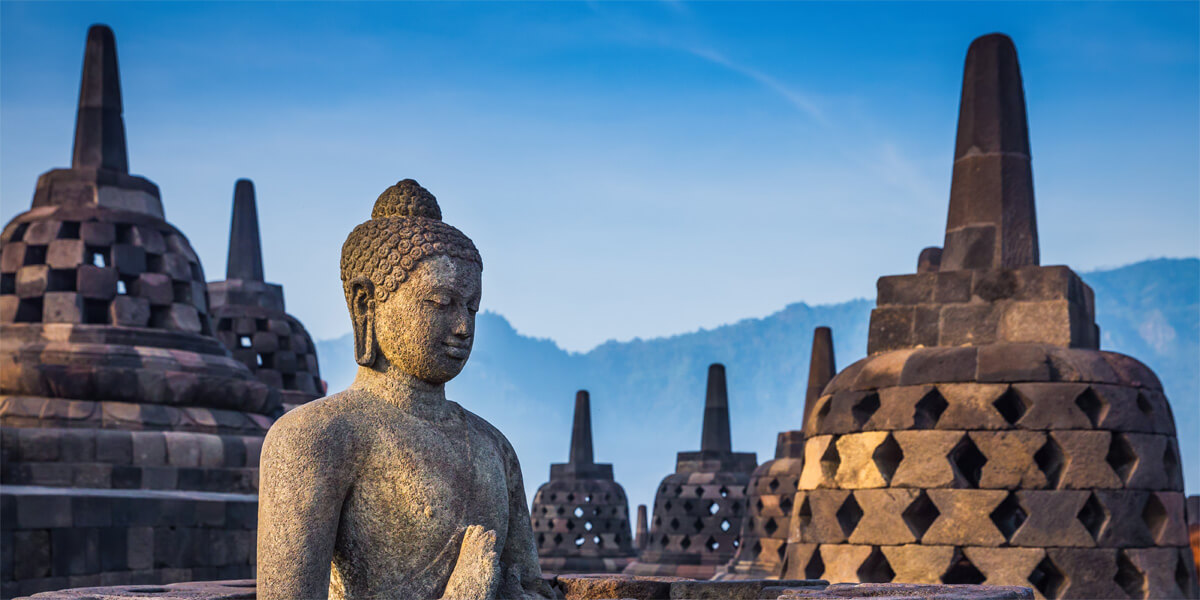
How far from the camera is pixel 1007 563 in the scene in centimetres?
743

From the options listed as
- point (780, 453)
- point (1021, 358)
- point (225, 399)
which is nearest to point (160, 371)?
point (225, 399)

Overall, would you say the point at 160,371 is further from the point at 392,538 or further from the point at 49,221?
the point at 392,538

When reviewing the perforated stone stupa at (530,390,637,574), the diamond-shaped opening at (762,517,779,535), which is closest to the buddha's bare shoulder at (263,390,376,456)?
the diamond-shaped opening at (762,517,779,535)

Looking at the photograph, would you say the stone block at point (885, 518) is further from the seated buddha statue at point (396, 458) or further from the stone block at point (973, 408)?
the seated buddha statue at point (396, 458)

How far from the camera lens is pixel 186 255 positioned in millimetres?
Answer: 13445

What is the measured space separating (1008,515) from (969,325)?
126 cm

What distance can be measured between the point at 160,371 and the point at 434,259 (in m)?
8.66

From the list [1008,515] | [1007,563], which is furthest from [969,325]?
[1007,563]

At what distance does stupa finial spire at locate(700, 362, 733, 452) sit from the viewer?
80.3 ft

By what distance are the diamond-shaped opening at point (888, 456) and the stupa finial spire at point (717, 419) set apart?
16.3 meters

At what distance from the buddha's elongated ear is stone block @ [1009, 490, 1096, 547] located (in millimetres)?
4640

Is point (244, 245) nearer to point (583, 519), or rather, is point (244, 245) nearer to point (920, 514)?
point (583, 519)

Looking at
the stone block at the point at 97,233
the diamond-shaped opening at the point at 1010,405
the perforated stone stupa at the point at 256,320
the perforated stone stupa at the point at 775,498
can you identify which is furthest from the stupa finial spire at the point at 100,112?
the diamond-shaped opening at the point at 1010,405

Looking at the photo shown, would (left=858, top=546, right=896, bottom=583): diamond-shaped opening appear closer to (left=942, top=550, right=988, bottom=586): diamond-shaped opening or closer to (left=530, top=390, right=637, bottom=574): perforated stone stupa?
(left=942, top=550, right=988, bottom=586): diamond-shaped opening
